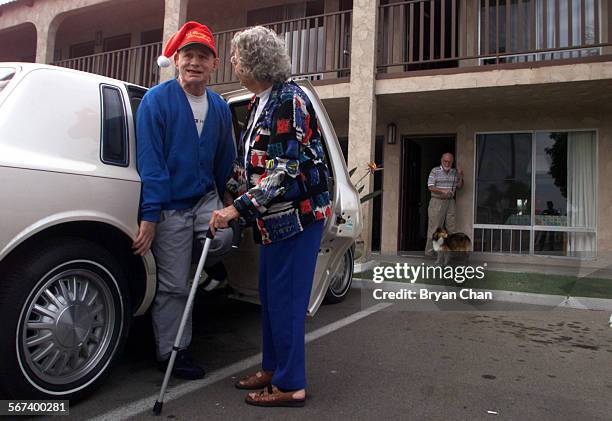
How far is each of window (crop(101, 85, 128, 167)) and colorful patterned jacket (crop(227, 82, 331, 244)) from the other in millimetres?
706

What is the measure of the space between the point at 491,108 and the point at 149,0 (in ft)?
25.1

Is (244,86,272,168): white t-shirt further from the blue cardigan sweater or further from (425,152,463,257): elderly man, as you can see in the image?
(425,152,463,257): elderly man

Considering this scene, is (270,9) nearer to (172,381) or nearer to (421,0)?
(421,0)

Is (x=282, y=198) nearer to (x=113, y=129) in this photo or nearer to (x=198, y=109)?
(x=198, y=109)

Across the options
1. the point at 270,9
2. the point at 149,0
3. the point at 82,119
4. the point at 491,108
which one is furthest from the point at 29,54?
the point at 82,119

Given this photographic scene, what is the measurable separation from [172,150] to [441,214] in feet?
22.1

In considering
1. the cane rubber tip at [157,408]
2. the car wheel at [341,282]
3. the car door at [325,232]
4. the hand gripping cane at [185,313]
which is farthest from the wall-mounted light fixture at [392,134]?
the cane rubber tip at [157,408]

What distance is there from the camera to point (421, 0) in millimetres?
8031

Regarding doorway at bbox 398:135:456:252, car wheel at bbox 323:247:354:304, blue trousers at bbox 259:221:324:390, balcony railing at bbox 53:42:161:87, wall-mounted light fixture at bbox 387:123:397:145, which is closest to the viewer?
blue trousers at bbox 259:221:324:390

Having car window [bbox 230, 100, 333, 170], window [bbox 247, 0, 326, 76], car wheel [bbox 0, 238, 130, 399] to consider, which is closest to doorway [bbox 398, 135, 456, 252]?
window [bbox 247, 0, 326, 76]

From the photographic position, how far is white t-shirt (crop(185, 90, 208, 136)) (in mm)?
2836

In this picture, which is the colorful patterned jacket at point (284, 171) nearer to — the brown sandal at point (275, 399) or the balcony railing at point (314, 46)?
the brown sandal at point (275, 399)

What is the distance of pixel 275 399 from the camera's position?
2.52m

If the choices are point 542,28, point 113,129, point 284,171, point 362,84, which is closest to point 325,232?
point 284,171
